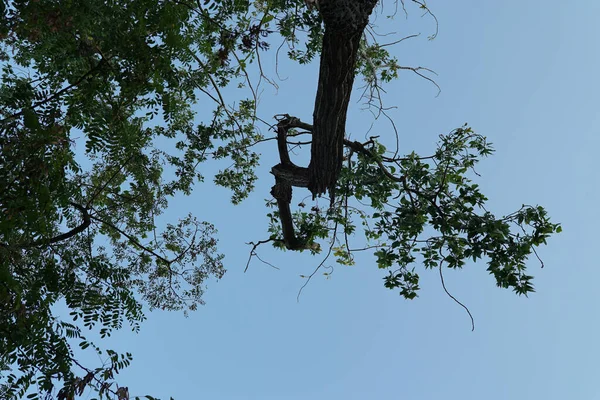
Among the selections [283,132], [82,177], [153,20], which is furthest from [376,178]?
[82,177]

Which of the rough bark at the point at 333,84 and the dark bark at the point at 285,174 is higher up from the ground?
the dark bark at the point at 285,174

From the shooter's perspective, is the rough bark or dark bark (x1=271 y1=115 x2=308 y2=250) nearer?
the rough bark

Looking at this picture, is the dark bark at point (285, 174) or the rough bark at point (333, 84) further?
the dark bark at point (285, 174)

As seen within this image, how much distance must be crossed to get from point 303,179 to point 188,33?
181 cm

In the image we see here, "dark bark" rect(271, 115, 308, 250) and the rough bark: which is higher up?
"dark bark" rect(271, 115, 308, 250)

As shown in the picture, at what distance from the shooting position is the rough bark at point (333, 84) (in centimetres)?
373

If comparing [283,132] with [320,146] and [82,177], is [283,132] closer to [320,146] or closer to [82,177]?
[320,146]

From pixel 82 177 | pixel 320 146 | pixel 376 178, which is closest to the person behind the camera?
pixel 320 146

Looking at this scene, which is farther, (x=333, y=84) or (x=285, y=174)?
(x=285, y=174)

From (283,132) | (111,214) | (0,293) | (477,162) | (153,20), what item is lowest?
(0,293)

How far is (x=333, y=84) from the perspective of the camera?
4211mm

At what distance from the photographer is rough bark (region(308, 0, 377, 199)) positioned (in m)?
3.73

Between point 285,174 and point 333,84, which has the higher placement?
point 285,174

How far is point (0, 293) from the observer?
283 cm
